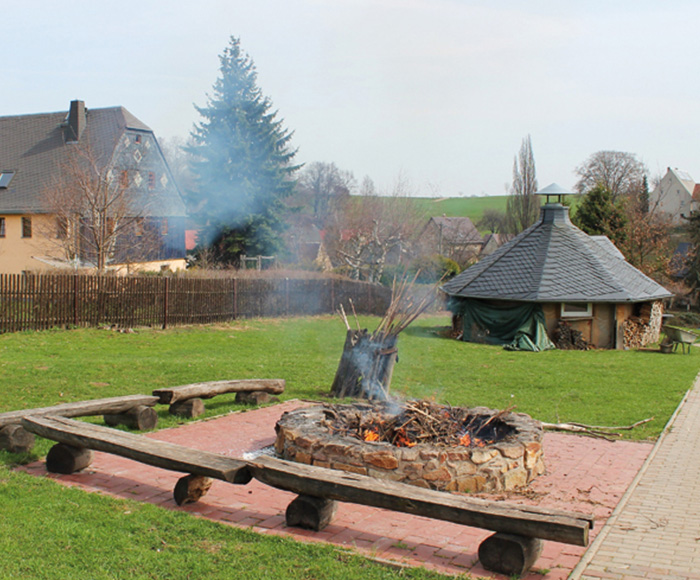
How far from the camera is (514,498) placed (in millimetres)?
5961

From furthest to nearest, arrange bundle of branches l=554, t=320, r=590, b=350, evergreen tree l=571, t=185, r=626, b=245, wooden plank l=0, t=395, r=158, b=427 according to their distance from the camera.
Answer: evergreen tree l=571, t=185, r=626, b=245
bundle of branches l=554, t=320, r=590, b=350
wooden plank l=0, t=395, r=158, b=427

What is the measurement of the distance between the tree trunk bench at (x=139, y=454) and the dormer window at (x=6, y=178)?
98.6 ft

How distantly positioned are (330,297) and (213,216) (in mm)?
6706

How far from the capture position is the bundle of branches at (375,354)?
959 cm

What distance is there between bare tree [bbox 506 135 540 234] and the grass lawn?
1845 cm

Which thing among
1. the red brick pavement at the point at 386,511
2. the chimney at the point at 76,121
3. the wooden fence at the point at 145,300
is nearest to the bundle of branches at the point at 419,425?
the red brick pavement at the point at 386,511

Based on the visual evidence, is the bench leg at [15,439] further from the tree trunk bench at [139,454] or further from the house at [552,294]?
the house at [552,294]

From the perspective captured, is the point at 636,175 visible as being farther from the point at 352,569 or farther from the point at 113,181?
the point at 352,569

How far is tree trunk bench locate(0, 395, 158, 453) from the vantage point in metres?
6.48

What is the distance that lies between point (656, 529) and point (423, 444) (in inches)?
82.6

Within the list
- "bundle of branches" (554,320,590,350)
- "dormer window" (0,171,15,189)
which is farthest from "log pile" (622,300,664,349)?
"dormer window" (0,171,15,189)

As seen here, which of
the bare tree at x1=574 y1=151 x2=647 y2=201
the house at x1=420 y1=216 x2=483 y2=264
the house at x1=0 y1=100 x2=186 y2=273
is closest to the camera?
the house at x1=0 y1=100 x2=186 y2=273

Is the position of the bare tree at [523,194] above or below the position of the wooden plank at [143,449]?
above

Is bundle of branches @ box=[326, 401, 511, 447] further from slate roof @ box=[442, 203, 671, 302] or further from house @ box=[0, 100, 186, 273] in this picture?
house @ box=[0, 100, 186, 273]
